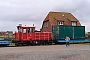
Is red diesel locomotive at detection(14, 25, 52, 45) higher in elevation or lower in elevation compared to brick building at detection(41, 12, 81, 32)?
lower

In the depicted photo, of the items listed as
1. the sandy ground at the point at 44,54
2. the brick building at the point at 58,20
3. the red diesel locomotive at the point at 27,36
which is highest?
the brick building at the point at 58,20

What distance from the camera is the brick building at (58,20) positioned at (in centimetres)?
5025

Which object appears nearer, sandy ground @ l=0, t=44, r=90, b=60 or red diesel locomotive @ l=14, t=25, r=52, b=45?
sandy ground @ l=0, t=44, r=90, b=60

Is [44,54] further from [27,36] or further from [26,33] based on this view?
[26,33]

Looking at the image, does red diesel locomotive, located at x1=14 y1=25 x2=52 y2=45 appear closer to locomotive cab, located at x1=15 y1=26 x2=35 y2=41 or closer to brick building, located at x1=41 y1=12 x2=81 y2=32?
locomotive cab, located at x1=15 y1=26 x2=35 y2=41

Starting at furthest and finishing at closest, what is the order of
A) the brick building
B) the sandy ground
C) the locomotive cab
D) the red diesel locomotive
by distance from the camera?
the brick building
the locomotive cab
the red diesel locomotive
the sandy ground

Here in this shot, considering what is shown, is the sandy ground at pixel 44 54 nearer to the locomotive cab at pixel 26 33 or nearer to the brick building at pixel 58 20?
the locomotive cab at pixel 26 33

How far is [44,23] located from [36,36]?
24183 millimetres

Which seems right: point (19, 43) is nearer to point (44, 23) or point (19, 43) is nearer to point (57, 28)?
point (57, 28)

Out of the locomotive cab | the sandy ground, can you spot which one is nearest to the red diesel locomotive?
the locomotive cab

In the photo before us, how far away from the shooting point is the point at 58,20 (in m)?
50.3

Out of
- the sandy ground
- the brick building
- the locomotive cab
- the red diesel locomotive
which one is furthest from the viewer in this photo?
the brick building

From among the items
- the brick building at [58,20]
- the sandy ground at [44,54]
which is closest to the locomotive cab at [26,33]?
the sandy ground at [44,54]

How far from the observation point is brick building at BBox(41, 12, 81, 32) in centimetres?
5025
